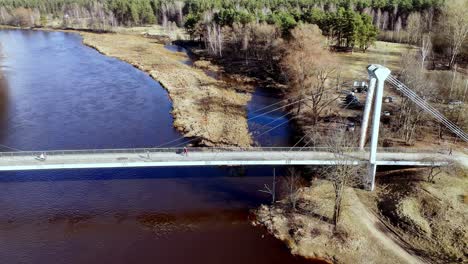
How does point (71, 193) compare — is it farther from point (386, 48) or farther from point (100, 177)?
point (386, 48)

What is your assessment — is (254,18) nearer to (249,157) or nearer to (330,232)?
(249,157)

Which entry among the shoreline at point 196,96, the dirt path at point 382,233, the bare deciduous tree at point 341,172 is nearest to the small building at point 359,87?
the shoreline at point 196,96

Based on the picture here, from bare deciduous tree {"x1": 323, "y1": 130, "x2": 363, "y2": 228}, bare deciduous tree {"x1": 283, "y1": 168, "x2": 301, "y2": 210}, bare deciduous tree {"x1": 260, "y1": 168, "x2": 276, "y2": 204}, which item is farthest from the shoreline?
bare deciduous tree {"x1": 323, "y1": 130, "x2": 363, "y2": 228}

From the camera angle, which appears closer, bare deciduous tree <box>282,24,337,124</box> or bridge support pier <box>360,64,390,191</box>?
bridge support pier <box>360,64,390,191</box>

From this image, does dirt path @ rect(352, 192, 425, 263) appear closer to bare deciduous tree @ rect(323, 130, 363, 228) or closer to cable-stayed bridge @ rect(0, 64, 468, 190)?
bare deciduous tree @ rect(323, 130, 363, 228)

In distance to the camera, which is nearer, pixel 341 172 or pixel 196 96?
pixel 341 172

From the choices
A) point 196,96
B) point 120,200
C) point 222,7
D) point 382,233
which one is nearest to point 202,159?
point 120,200

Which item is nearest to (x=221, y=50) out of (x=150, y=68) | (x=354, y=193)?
(x=150, y=68)
